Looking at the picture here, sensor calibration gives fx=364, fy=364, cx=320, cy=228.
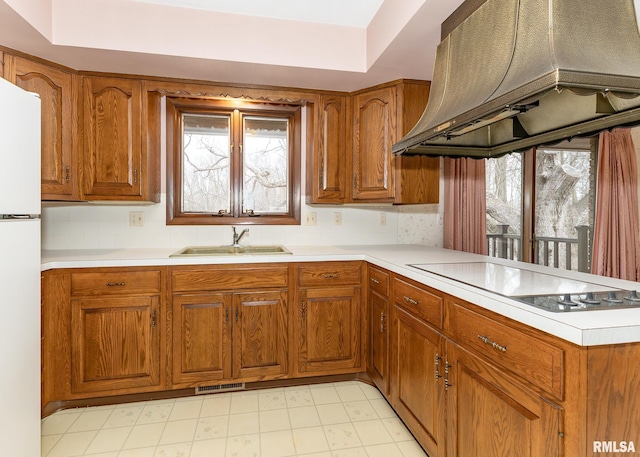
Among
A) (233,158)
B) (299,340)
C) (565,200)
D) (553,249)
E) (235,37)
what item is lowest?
(299,340)

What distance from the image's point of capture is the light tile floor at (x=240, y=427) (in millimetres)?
1842

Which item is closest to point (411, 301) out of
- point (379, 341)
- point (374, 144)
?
point (379, 341)

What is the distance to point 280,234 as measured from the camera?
9.96ft

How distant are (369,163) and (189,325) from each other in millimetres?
1699

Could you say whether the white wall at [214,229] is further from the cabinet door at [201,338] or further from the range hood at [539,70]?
the range hood at [539,70]

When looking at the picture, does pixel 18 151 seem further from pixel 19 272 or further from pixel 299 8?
pixel 299 8

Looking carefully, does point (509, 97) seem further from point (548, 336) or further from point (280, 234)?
point (280, 234)

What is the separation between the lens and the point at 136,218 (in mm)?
2795

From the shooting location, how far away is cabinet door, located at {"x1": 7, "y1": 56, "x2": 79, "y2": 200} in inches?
85.2

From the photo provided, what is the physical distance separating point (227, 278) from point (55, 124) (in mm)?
1435

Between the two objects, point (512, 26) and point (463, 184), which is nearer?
point (512, 26)

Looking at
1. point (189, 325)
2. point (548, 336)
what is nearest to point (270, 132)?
point (189, 325)

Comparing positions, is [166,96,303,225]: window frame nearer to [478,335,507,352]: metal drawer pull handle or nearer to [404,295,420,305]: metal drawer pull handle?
[404,295,420,305]: metal drawer pull handle

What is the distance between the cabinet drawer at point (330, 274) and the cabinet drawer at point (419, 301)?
0.50 m
